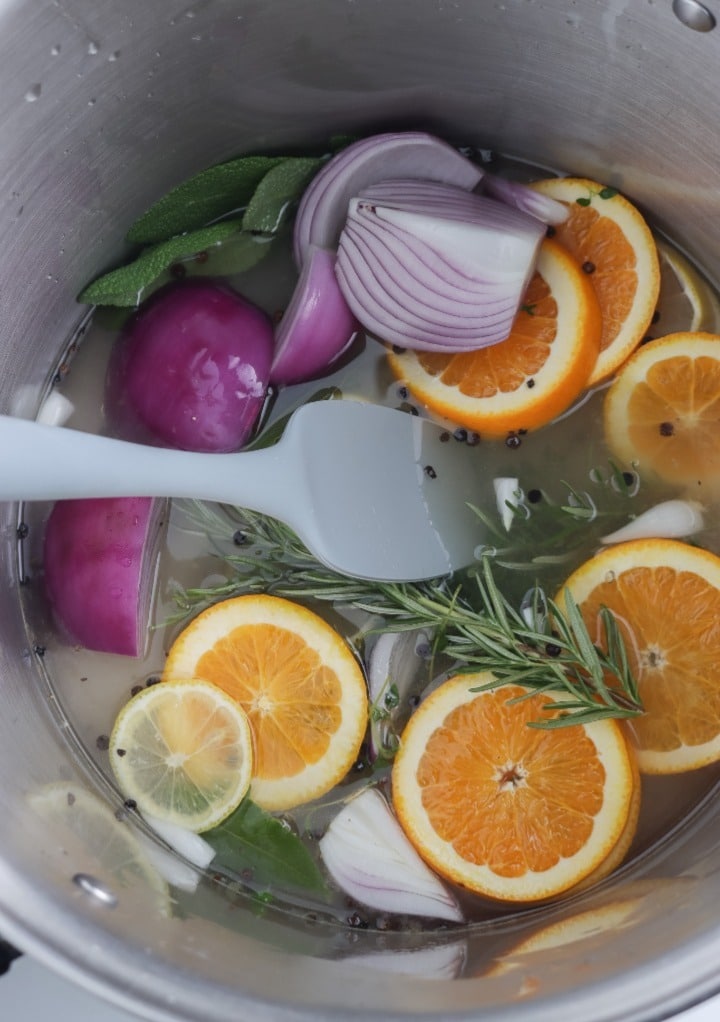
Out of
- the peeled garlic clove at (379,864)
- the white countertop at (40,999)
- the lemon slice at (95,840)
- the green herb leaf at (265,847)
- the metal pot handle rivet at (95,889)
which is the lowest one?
the white countertop at (40,999)

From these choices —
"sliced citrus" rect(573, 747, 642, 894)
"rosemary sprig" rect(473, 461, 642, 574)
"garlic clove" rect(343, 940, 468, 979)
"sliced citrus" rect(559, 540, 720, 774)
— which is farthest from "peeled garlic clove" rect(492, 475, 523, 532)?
"garlic clove" rect(343, 940, 468, 979)

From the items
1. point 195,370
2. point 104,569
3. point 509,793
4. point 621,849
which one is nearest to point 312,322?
point 195,370

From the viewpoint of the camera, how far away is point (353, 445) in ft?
3.82

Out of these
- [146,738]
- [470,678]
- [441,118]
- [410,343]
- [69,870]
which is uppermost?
[441,118]

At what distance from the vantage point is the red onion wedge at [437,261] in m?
1.15

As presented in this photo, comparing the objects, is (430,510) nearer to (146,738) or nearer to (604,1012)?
(146,738)

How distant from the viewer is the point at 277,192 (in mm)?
1222

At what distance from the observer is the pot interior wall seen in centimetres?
87

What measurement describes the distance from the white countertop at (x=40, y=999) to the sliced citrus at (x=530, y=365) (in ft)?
2.99

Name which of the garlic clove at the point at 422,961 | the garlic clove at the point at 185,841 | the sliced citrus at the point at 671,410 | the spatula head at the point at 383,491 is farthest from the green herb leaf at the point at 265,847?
the sliced citrus at the point at 671,410

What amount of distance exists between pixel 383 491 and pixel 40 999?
81 centimetres

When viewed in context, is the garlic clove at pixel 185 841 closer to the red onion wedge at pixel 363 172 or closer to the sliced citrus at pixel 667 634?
the sliced citrus at pixel 667 634

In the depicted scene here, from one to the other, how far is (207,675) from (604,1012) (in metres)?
0.62

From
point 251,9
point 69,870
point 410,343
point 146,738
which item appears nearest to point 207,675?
point 146,738
